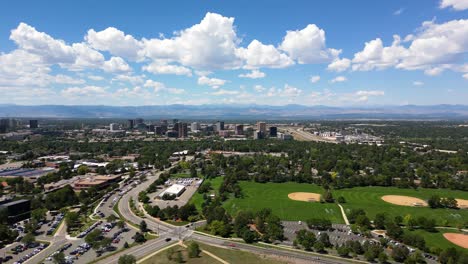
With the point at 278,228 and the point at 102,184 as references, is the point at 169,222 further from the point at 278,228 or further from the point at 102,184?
the point at 102,184

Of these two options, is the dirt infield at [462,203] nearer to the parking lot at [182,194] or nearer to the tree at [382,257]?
the tree at [382,257]

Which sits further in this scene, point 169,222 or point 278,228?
point 169,222

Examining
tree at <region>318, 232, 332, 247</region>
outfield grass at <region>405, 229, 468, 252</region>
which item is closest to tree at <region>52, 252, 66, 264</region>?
tree at <region>318, 232, 332, 247</region>

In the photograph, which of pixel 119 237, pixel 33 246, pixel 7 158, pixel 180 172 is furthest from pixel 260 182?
pixel 7 158

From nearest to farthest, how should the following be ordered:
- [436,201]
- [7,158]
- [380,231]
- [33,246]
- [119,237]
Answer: [33,246]
[119,237]
[380,231]
[436,201]
[7,158]

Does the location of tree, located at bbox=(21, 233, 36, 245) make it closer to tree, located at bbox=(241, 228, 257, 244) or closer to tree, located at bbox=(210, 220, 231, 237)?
tree, located at bbox=(210, 220, 231, 237)

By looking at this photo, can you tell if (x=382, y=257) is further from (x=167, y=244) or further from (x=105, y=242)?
(x=105, y=242)
